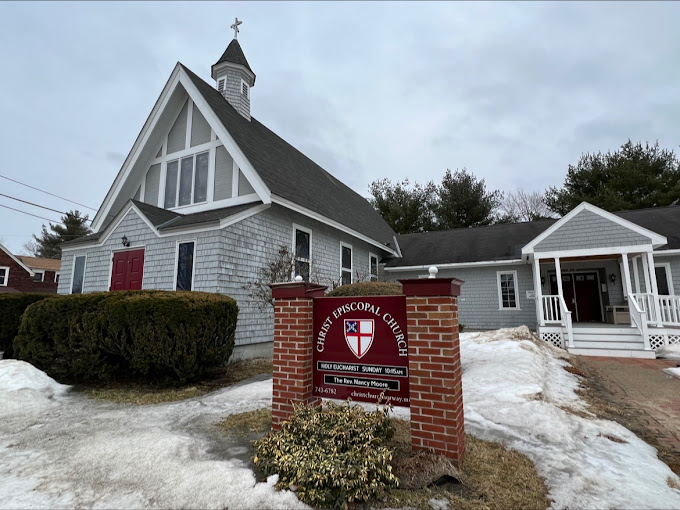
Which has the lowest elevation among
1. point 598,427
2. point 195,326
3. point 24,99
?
point 598,427

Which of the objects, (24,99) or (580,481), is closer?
(580,481)

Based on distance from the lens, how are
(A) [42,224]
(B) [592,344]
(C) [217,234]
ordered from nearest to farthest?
(C) [217,234] < (B) [592,344] < (A) [42,224]

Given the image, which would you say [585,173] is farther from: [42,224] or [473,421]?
[42,224]

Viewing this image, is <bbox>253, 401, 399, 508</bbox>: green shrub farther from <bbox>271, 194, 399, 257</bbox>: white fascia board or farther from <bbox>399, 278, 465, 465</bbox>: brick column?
<bbox>271, 194, 399, 257</bbox>: white fascia board

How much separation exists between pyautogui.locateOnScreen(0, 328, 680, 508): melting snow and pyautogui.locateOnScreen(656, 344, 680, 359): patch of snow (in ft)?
20.2

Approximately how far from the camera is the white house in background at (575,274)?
9.85 metres

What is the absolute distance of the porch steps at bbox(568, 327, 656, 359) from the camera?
9.30 meters

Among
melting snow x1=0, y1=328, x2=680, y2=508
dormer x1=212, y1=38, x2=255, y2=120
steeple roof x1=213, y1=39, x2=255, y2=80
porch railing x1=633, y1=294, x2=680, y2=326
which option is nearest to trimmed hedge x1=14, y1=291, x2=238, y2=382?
melting snow x1=0, y1=328, x2=680, y2=508

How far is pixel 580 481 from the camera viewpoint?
104 inches

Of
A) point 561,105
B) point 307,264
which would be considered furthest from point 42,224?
point 561,105

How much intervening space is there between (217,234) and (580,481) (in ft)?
24.6

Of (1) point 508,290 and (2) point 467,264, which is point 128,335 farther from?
(1) point 508,290

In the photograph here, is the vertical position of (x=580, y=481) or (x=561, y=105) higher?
(x=561, y=105)

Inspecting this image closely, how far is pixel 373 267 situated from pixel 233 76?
31.8 ft
